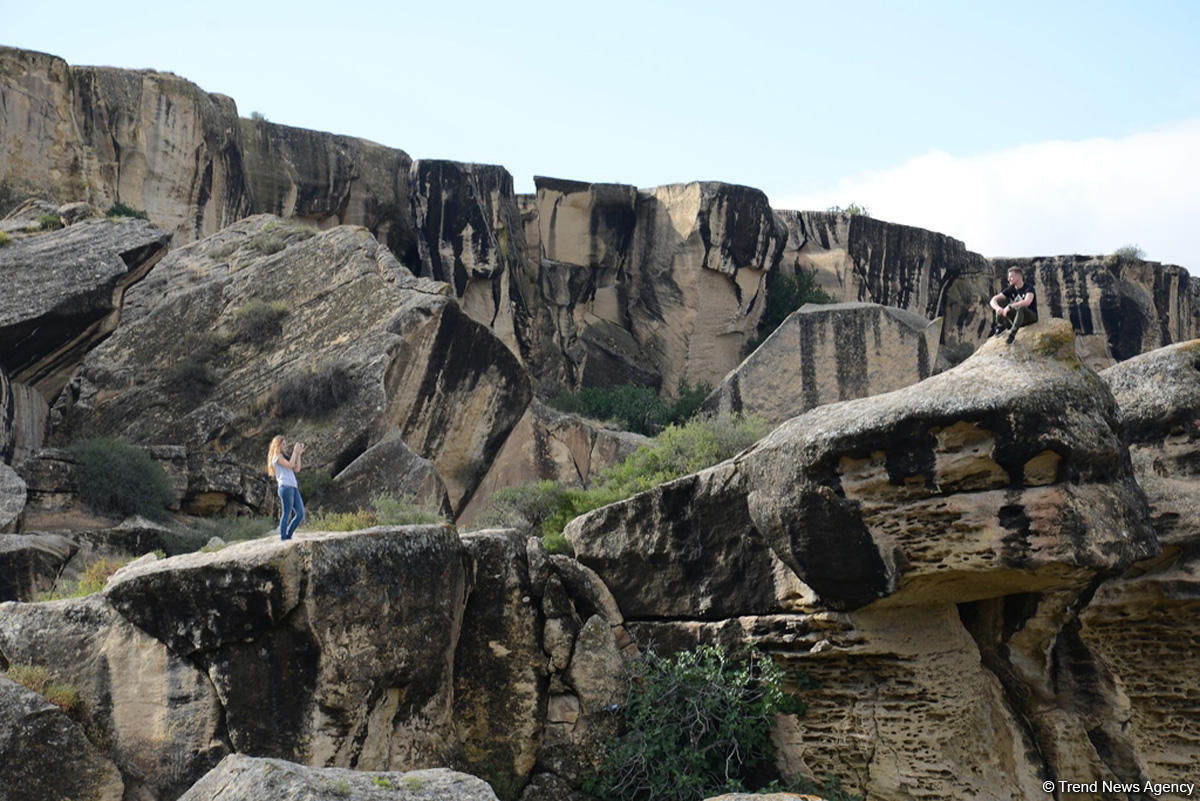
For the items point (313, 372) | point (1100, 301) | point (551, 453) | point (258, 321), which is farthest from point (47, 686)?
point (1100, 301)

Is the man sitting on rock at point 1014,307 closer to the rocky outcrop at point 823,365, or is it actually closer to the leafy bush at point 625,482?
the leafy bush at point 625,482

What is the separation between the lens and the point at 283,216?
1293 inches

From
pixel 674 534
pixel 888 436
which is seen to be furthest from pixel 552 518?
pixel 888 436

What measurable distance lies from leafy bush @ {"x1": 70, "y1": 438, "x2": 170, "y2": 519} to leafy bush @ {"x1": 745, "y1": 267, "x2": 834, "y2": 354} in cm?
2069

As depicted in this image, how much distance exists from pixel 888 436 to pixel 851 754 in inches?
123

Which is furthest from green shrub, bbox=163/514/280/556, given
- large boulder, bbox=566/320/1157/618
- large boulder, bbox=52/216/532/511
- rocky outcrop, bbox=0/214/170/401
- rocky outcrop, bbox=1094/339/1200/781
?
rocky outcrop, bbox=1094/339/1200/781

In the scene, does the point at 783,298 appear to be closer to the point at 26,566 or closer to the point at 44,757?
the point at 26,566

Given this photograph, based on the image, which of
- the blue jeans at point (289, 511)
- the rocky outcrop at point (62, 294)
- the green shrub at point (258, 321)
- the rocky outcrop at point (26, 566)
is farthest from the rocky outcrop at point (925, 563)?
the green shrub at point (258, 321)

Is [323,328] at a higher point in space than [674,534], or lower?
higher

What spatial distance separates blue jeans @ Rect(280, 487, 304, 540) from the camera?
1166 cm

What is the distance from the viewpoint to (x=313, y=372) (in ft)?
69.9

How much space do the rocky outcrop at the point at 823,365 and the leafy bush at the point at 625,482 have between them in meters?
3.37

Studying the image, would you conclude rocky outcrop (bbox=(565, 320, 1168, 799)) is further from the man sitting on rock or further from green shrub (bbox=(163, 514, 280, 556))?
green shrub (bbox=(163, 514, 280, 556))

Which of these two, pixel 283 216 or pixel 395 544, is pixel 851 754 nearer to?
pixel 395 544
